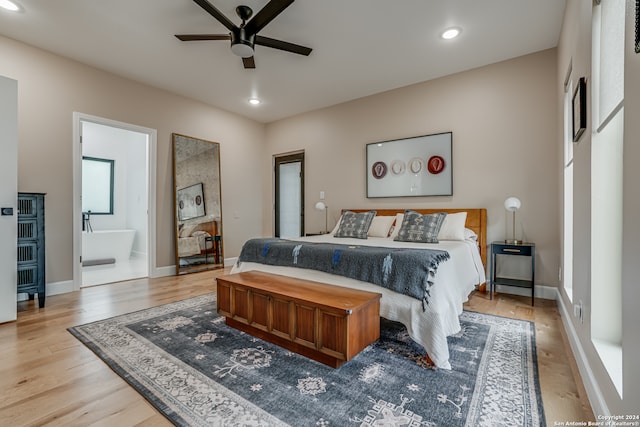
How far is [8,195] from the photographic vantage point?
265 centimetres

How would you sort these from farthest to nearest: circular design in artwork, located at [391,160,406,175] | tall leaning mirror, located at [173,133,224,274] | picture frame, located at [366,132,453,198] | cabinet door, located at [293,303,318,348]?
tall leaning mirror, located at [173,133,224,274]
circular design in artwork, located at [391,160,406,175]
picture frame, located at [366,132,453,198]
cabinet door, located at [293,303,318,348]

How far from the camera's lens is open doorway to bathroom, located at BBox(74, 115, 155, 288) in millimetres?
5777

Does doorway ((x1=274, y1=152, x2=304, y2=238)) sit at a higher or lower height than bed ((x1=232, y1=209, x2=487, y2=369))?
higher

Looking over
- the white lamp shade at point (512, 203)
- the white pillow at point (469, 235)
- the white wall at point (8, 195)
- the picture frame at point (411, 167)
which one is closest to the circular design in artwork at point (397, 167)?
the picture frame at point (411, 167)

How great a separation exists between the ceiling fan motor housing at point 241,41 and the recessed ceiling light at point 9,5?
2024 millimetres

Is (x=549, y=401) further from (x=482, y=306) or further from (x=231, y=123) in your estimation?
(x=231, y=123)

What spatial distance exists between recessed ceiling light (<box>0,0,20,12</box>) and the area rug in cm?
296

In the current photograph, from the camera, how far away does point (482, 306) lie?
10.4ft

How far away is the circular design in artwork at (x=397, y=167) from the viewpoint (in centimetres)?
444

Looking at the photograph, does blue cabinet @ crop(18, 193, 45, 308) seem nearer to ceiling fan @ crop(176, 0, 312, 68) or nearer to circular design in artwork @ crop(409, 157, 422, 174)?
ceiling fan @ crop(176, 0, 312, 68)

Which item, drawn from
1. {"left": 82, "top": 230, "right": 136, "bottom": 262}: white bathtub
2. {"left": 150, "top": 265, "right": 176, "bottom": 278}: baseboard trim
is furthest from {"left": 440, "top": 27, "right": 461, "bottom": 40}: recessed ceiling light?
{"left": 82, "top": 230, "right": 136, "bottom": 262}: white bathtub

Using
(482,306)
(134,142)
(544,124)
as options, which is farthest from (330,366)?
(134,142)

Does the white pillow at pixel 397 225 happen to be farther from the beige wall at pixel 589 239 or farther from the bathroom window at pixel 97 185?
the bathroom window at pixel 97 185

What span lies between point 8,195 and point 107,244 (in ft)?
11.6
